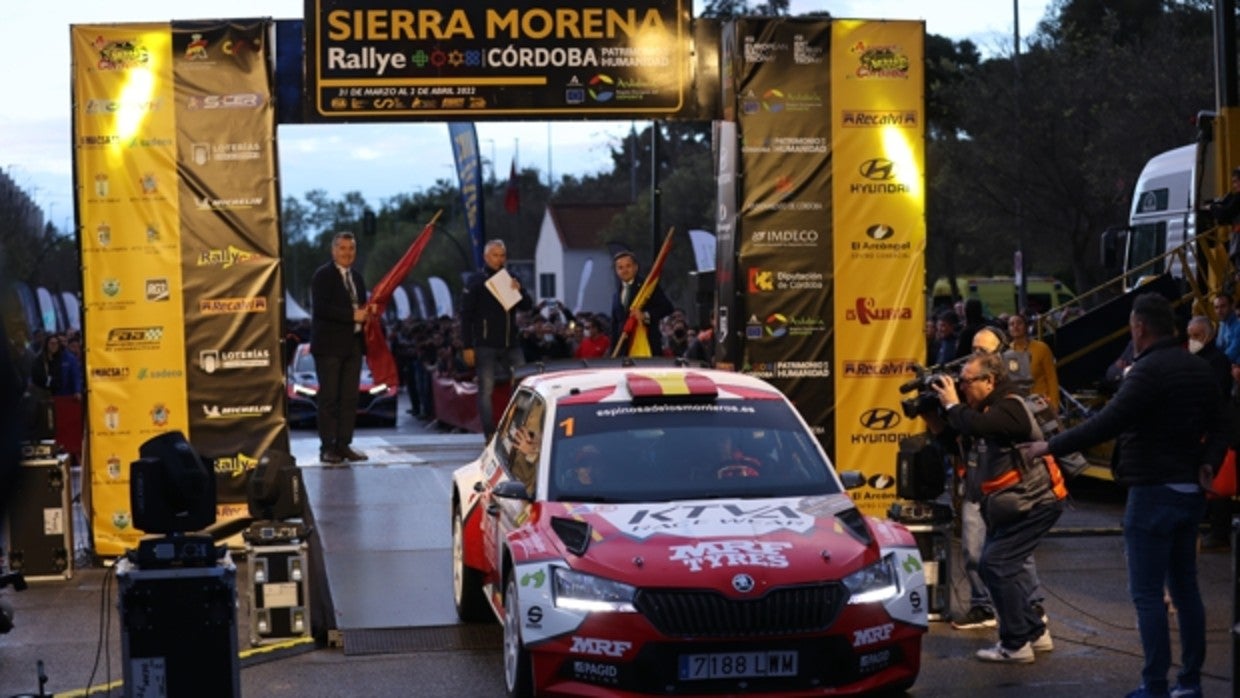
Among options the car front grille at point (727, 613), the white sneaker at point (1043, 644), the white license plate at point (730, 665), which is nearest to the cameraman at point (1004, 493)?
the white sneaker at point (1043, 644)

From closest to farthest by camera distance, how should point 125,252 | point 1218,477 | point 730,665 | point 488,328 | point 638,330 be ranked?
point 730,665, point 1218,477, point 125,252, point 488,328, point 638,330

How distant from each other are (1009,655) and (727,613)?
2.45 m

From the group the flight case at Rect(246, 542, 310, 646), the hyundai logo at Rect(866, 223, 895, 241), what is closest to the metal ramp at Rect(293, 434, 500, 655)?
the flight case at Rect(246, 542, 310, 646)

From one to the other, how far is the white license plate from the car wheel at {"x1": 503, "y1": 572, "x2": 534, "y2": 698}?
0.78 meters

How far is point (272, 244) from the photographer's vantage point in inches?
566

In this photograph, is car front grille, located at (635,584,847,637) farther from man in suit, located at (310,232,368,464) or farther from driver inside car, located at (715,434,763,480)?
man in suit, located at (310,232,368,464)

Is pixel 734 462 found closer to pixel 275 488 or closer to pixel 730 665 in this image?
pixel 730 665

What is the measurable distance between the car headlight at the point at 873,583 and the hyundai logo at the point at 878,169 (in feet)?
22.2

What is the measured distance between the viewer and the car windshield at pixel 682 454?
9.32 metres

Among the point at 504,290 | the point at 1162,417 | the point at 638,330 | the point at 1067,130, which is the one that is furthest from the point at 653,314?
the point at 1067,130

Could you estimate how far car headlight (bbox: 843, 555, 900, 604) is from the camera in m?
8.38

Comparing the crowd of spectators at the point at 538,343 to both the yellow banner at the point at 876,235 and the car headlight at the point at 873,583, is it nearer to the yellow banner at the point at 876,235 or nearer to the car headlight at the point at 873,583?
the yellow banner at the point at 876,235

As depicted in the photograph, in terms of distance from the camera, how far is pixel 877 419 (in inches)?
597

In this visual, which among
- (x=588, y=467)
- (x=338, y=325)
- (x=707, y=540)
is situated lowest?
(x=707, y=540)
